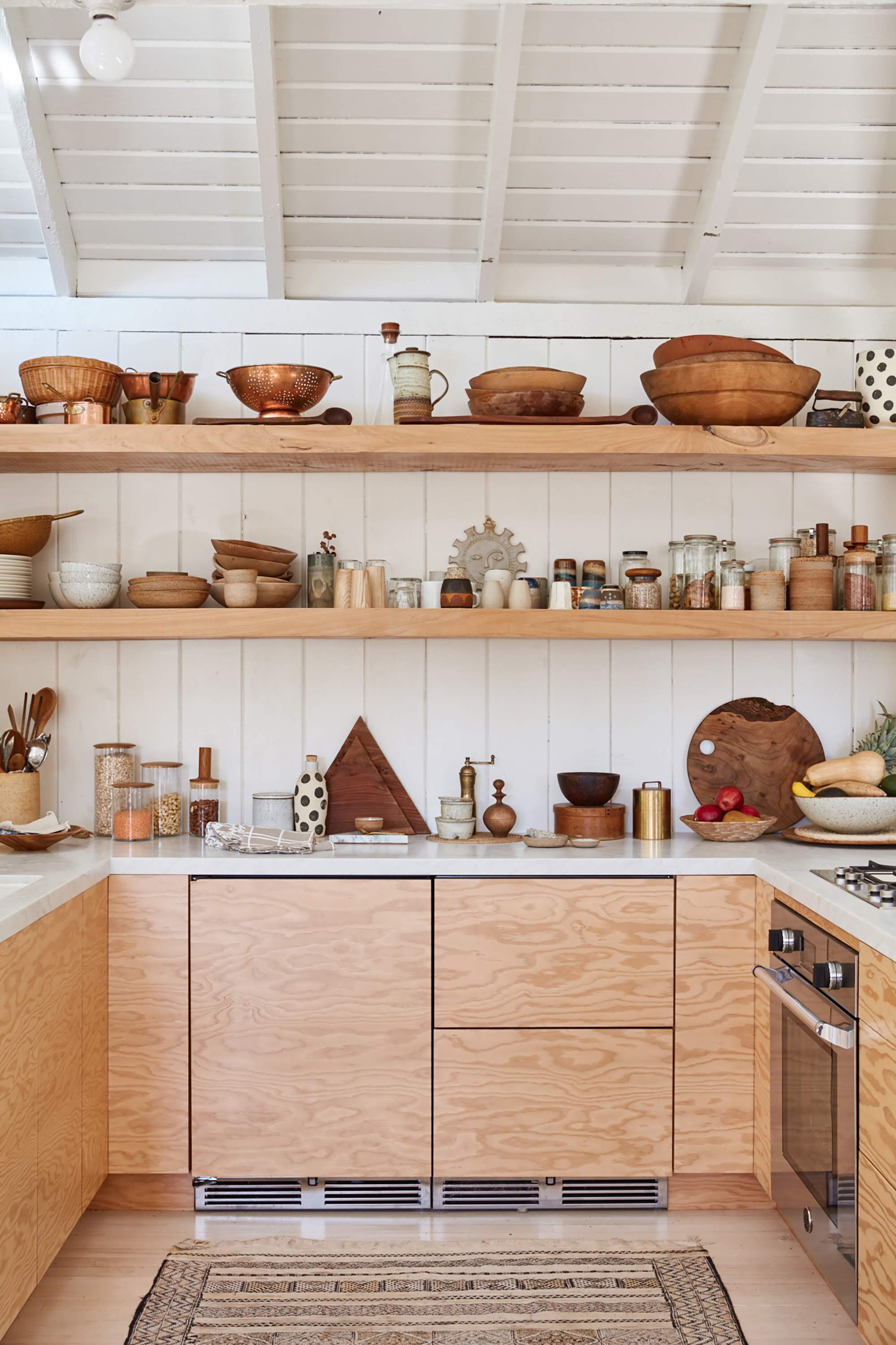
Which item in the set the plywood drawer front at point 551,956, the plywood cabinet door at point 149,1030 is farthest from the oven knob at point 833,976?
the plywood cabinet door at point 149,1030

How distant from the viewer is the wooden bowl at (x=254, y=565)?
308cm

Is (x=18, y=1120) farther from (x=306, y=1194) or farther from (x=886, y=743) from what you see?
(x=886, y=743)

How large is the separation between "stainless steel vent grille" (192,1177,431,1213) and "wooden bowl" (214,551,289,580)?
1.57 meters

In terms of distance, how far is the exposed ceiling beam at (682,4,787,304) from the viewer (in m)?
2.59

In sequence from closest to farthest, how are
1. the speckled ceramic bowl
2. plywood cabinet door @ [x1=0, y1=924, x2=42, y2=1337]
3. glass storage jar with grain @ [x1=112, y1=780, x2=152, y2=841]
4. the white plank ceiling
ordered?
plywood cabinet door @ [x1=0, y1=924, x2=42, y2=1337]
the white plank ceiling
the speckled ceramic bowl
glass storage jar with grain @ [x1=112, y1=780, x2=152, y2=841]

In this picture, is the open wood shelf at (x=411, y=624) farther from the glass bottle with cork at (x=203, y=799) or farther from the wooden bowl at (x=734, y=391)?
the wooden bowl at (x=734, y=391)

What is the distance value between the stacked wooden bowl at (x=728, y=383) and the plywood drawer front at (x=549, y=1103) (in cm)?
161

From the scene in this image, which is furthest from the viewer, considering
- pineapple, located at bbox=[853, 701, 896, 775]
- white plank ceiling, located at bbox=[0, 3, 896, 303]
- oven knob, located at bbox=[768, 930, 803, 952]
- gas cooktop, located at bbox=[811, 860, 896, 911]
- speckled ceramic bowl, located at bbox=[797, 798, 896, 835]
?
pineapple, located at bbox=[853, 701, 896, 775]

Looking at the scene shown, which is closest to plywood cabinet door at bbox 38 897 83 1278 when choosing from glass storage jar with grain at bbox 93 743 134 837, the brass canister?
glass storage jar with grain at bbox 93 743 134 837

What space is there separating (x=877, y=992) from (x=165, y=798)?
6.40 ft

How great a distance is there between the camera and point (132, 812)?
119 inches

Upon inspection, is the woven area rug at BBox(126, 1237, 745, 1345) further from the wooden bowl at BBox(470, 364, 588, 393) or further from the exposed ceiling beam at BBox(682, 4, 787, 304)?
the exposed ceiling beam at BBox(682, 4, 787, 304)

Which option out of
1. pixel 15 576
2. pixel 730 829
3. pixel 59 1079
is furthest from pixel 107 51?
pixel 730 829

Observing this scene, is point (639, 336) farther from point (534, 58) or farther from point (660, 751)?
point (660, 751)
